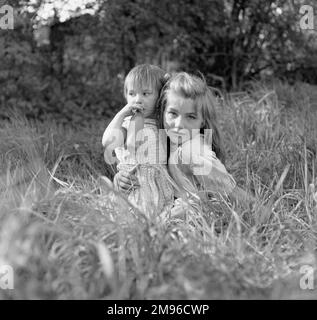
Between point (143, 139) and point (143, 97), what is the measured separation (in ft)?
0.71

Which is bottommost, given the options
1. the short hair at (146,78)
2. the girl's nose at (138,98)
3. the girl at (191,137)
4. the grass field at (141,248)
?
the grass field at (141,248)

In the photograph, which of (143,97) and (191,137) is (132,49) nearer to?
(143,97)

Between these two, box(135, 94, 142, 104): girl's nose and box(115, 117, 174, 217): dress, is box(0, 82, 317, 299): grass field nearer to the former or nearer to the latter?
box(115, 117, 174, 217): dress

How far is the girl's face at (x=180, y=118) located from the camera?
268 centimetres

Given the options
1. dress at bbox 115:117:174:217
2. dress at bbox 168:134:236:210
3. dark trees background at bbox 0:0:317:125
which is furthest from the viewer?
dark trees background at bbox 0:0:317:125

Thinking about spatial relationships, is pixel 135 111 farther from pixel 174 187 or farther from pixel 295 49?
pixel 295 49

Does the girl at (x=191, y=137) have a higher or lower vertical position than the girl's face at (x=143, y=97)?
lower

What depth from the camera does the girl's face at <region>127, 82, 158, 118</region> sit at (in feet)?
9.11

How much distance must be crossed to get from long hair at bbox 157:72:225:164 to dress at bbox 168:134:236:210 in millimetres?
104

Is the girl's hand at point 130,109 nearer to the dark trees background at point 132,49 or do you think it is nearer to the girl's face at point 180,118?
the girl's face at point 180,118

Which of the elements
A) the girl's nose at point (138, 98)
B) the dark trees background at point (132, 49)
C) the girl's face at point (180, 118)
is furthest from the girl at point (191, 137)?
the dark trees background at point (132, 49)

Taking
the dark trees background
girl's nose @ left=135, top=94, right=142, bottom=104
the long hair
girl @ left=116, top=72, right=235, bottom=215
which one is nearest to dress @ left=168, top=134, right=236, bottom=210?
girl @ left=116, top=72, right=235, bottom=215

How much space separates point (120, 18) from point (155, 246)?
3499mm

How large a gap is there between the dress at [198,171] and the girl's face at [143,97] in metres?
0.27
